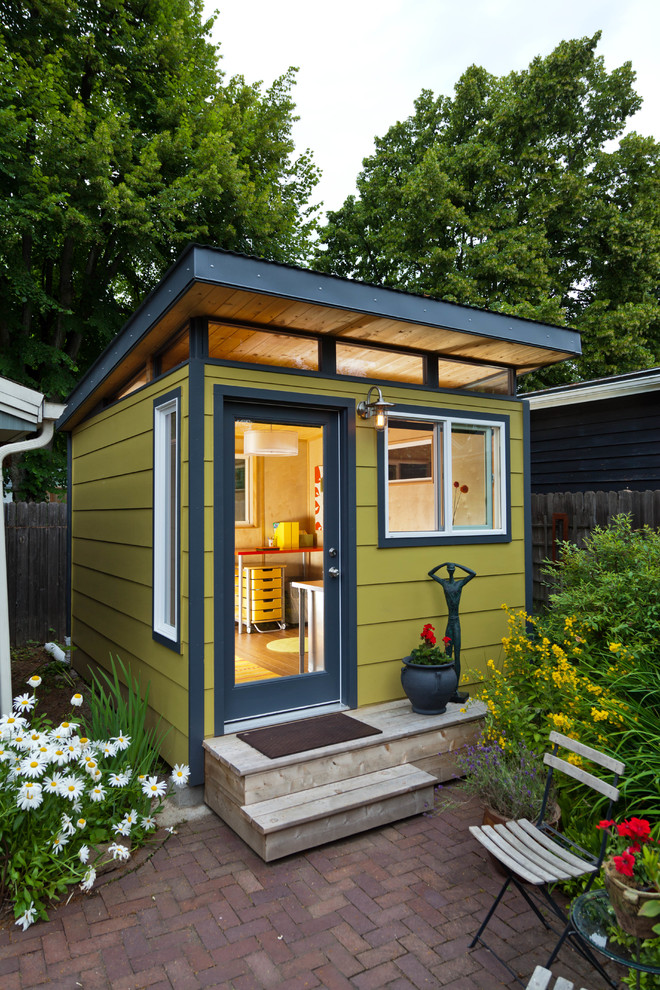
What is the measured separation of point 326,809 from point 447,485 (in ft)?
7.46

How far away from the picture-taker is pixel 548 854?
208cm

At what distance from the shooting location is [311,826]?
8.99 feet

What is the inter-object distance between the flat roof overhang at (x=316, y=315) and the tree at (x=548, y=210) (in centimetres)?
813

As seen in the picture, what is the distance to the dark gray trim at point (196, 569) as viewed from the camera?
314 centimetres

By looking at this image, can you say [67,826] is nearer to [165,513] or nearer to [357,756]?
[357,756]

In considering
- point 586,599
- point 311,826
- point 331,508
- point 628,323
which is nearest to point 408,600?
point 331,508

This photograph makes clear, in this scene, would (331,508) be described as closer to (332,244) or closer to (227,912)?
(227,912)

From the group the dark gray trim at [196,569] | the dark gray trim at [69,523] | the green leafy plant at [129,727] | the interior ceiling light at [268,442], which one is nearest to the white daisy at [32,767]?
the green leafy plant at [129,727]

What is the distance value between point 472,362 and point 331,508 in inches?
64.7

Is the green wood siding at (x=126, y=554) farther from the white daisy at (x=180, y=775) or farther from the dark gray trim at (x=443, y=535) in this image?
the dark gray trim at (x=443, y=535)

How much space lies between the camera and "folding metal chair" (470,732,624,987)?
6.35ft

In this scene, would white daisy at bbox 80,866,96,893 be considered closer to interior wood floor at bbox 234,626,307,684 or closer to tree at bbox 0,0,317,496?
interior wood floor at bbox 234,626,307,684

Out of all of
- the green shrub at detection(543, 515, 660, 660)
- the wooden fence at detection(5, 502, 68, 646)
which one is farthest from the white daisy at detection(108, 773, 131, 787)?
the wooden fence at detection(5, 502, 68, 646)

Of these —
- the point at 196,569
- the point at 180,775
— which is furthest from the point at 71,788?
the point at 196,569
